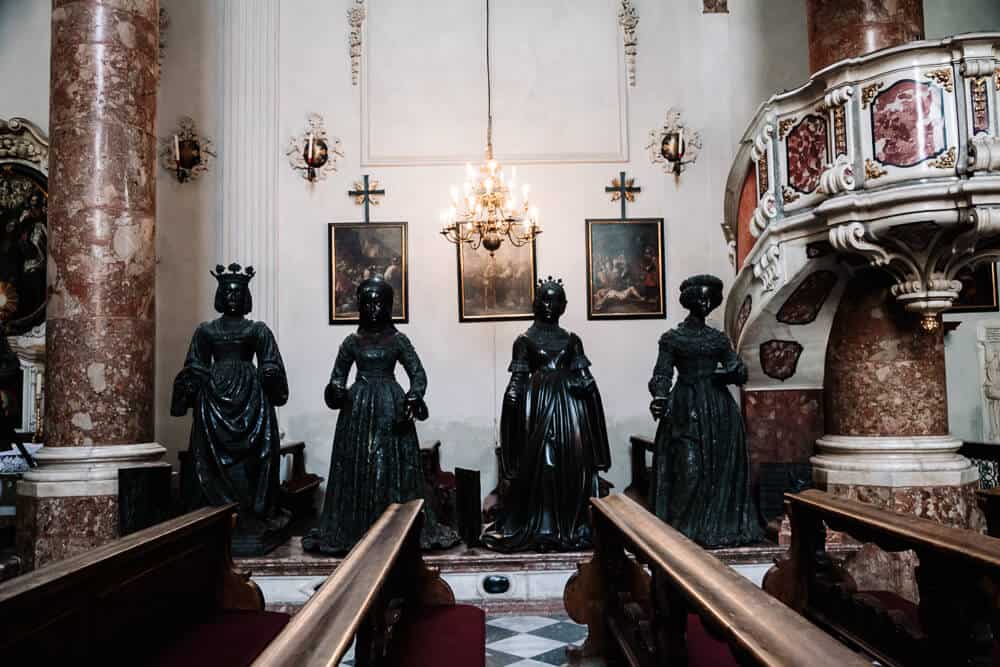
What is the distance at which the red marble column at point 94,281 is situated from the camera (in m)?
6.08

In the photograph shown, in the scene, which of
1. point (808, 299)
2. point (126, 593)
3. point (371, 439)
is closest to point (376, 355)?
point (371, 439)

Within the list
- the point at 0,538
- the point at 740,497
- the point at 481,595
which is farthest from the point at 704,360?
the point at 0,538

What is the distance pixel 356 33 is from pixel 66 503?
618cm

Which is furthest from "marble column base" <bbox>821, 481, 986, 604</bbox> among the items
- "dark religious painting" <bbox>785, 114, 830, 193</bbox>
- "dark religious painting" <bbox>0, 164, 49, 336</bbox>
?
"dark religious painting" <bbox>0, 164, 49, 336</bbox>

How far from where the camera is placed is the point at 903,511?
6.52 metres

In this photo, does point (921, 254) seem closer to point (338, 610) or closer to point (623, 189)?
point (623, 189)

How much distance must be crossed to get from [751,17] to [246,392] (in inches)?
288

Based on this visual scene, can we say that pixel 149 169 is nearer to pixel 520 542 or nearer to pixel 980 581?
pixel 520 542

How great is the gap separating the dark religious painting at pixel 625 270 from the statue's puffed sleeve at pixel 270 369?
4.19 m

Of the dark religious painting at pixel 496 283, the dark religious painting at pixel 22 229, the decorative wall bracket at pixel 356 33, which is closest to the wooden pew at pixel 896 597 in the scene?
the dark religious painting at pixel 496 283

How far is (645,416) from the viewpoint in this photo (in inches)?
368

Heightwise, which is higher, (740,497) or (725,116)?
(725,116)

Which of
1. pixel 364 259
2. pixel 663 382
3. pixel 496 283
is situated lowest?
pixel 663 382

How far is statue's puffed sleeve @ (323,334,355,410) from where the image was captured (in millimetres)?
6008
